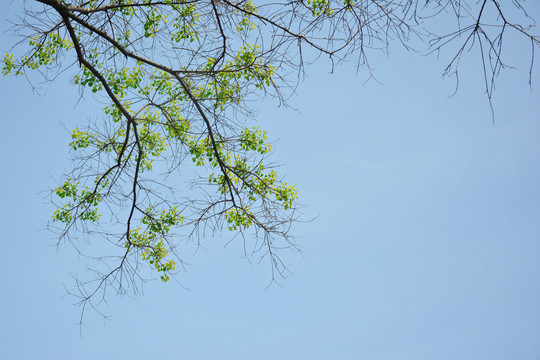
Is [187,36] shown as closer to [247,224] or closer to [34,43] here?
[34,43]

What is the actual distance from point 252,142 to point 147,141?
5.85 ft

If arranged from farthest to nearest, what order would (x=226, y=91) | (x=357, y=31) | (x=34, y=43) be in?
(x=34, y=43) → (x=226, y=91) → (x=357, y=31)

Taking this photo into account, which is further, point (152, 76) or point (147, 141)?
point (147, 141)

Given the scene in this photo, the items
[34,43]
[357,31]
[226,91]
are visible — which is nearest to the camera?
[357,31]

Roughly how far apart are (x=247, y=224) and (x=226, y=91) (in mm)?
1641

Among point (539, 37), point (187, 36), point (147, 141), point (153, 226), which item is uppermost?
point (187, 36)

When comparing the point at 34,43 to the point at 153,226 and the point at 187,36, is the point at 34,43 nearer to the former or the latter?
the point at 187,36

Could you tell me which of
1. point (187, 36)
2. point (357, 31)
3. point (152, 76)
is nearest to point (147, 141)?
point (152, 76)

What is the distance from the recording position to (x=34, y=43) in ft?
21.0

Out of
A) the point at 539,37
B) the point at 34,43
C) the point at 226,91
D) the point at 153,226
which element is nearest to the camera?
the point at 539,37

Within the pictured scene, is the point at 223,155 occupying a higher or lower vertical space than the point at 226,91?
lower

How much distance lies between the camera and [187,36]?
6.43 metres

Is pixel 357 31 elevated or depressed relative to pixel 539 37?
elevated

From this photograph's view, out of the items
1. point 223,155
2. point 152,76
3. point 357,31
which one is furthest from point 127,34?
point 357,31
